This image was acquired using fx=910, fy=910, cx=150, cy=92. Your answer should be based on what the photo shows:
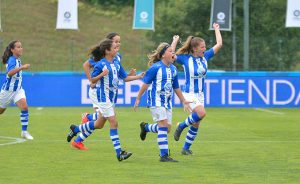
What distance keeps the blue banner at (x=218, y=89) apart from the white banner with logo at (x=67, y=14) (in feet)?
12.6

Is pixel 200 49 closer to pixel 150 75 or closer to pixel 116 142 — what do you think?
pixel 150 75

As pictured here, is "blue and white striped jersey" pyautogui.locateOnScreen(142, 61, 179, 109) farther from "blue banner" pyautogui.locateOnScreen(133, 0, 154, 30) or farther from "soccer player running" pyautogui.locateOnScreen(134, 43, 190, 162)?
"blue banner" pyautogui.locateOnScreen(133, 0, 154, 30)

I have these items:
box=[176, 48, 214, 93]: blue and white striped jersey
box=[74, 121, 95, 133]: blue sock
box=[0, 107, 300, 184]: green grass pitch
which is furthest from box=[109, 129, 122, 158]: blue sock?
box=[176, 48, 214, 93]: blue and white striped jersey

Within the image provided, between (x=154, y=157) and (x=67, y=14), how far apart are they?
20.5 m

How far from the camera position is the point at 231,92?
31078 millimetres

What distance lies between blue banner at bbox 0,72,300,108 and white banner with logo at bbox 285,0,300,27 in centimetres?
373

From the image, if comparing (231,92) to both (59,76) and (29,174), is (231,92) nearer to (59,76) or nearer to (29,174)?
(59,76)

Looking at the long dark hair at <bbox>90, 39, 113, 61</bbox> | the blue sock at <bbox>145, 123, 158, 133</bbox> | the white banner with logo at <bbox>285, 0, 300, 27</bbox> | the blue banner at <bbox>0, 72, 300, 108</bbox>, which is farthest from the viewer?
the white banner with logo at <bbox>285, 0, 300, 27</bbox>

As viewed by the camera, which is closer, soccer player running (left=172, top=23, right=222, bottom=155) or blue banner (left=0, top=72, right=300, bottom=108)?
soccer player running (left=172, top=23, right=222, bottom=155)

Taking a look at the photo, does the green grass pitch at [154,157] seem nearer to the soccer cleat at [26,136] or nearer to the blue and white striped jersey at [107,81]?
the soccer cleat at [26,136]

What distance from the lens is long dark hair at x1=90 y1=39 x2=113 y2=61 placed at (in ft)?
48.3

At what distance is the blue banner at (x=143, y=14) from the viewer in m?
34.8

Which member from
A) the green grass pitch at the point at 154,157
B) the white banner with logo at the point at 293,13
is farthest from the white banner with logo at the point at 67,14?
the green grass pitch at the point at 154,157

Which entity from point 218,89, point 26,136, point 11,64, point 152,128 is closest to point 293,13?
point 218,89
